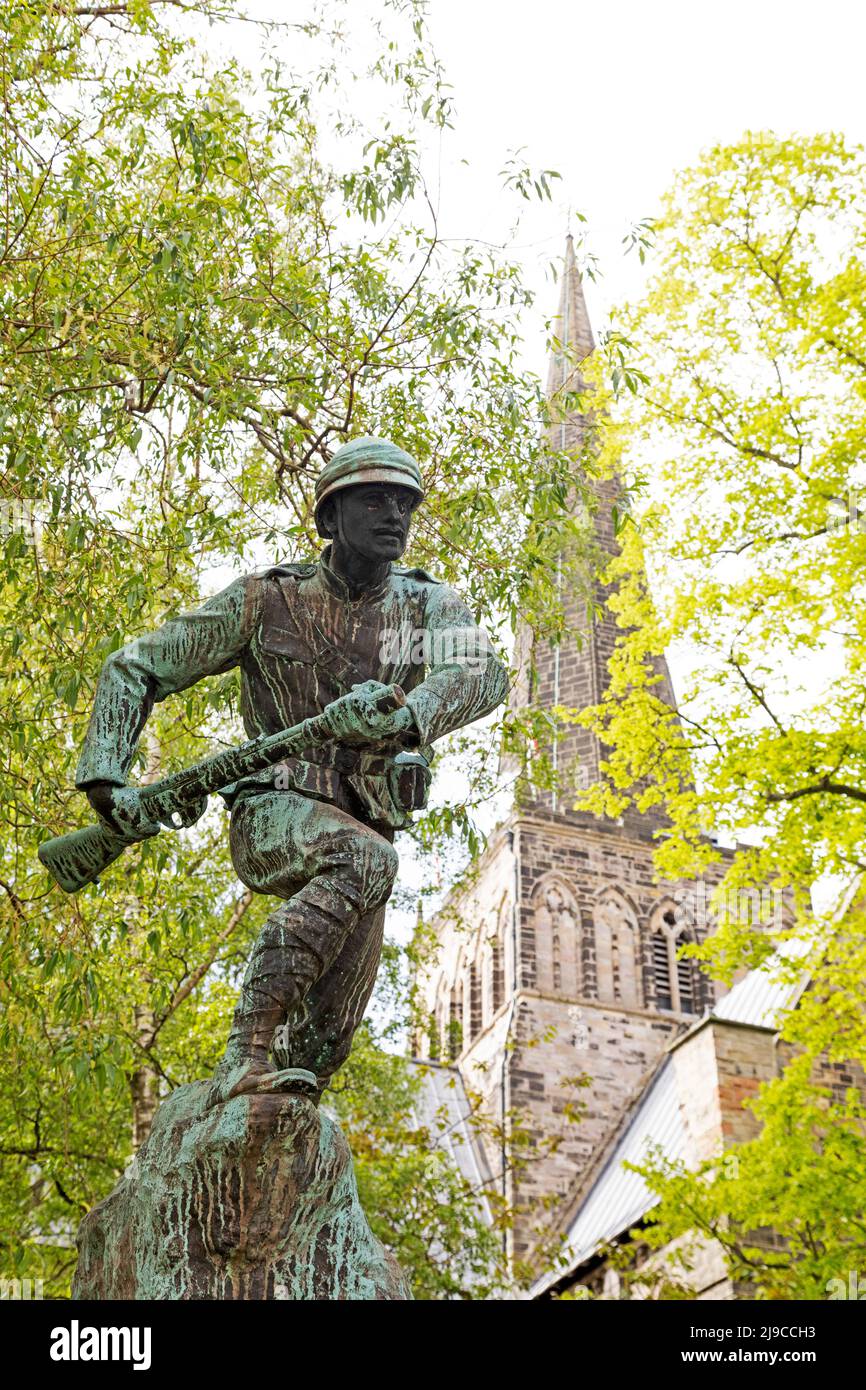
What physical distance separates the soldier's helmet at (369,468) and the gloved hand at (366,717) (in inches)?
23.8

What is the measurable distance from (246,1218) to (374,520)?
1659mm

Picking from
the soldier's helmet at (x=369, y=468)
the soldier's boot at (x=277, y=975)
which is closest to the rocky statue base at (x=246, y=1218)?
the soldier's boot at (x=277, y=975)

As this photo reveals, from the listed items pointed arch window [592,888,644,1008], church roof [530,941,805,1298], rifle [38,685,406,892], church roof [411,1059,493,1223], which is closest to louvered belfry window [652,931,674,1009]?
pointed arch window [592,888,644,1008]

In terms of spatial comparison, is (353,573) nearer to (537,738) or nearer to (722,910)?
(537,738)

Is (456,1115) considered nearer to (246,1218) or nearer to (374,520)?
(374,520)

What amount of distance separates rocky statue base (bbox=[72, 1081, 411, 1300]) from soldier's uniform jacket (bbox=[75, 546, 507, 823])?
2.71 ft

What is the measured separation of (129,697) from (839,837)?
10851 mm

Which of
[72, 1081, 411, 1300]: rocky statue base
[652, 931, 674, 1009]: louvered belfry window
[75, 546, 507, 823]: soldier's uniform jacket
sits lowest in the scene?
[72, 1081, 411, 1300]: rocky statue base

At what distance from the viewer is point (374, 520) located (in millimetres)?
3869

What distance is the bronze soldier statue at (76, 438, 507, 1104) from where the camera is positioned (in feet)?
11.4

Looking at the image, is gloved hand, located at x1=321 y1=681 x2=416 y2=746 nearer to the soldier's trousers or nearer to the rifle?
the rifle

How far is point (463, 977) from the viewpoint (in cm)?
4456
